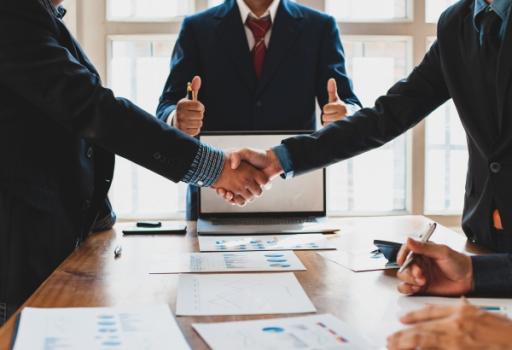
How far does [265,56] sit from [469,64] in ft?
3.35

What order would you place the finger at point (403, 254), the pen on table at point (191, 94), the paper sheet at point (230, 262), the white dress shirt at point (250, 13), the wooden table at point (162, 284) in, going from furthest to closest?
the white dress shirt at point (250, 13) < the pen on table at point (191, 94) < the paper sheet at point (230, 262) < the finger at point (403, 254) < the wooden table at point (162, 284)

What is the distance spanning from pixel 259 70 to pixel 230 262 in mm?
1225

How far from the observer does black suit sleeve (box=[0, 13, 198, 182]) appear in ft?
5.21

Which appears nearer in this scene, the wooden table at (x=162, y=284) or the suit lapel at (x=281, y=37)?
the wooden table at (x=162, y=284)

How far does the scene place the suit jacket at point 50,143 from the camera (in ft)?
5.01

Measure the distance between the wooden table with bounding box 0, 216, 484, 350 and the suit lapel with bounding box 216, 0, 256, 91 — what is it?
3.03 feet

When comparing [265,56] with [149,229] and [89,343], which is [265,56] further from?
[89,343]

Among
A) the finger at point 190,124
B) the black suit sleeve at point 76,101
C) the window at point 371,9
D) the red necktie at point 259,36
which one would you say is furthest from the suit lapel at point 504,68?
the window at point 371,9

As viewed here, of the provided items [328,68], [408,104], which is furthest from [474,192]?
[328,68]

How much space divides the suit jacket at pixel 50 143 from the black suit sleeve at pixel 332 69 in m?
0.92

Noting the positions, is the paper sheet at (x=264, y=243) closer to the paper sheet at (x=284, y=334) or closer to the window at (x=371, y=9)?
the paper sheet at (x=284, y=334)

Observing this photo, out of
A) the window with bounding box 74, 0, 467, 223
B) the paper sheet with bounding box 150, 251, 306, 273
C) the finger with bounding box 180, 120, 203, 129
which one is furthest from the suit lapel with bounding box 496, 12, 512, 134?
the window with bounding box 74, 0, 467, 223

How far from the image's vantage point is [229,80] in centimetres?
249

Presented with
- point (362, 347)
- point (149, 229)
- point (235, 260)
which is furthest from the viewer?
point (149, 229)
